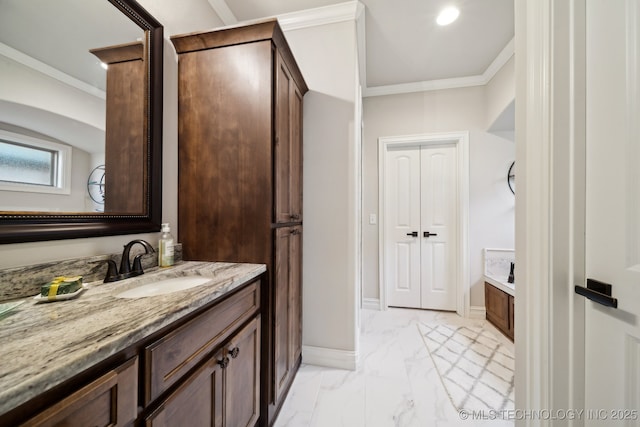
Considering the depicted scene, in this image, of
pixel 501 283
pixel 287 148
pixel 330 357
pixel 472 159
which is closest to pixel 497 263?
pixel 501 283

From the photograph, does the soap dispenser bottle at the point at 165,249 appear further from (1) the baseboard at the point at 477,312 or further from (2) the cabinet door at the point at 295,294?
(1) the baseboard at the point at 477,312

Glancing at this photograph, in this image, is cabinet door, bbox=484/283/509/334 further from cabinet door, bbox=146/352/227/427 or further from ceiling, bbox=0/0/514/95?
cabinet door, bbox=146/352/227/427

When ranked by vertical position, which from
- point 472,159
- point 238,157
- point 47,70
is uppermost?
point 472,159

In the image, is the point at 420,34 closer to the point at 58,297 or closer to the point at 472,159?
the point at 472,159

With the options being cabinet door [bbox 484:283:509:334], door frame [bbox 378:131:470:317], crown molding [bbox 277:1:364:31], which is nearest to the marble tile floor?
cabinet door [bbox 484:283:509:334]

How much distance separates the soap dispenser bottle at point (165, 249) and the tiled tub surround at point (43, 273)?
164mm

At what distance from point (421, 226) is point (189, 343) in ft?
8.92

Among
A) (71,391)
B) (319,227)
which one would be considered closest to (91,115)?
(71,391)

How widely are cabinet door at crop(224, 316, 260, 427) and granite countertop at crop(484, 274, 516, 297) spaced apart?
225 centimetres

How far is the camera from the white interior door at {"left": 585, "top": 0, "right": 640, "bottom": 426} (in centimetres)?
64

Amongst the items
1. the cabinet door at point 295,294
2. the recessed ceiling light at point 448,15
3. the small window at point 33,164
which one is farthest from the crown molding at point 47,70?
the recessed ceiling light at point 448,15

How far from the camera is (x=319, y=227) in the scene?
1.83 m

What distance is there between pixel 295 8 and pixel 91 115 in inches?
63.7

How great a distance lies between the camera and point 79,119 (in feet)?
3.05
